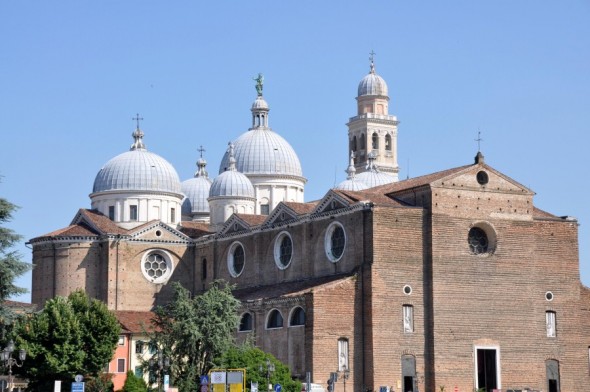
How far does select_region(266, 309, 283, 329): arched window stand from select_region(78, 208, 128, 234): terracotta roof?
15.0 metres

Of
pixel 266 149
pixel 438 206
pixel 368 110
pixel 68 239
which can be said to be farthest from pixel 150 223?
pixel 368 110

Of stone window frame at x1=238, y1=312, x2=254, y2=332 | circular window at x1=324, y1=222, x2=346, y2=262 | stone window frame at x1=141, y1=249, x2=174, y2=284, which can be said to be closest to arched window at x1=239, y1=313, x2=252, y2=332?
stone window frame at x1=238, y1=312, x2=254, y2=332

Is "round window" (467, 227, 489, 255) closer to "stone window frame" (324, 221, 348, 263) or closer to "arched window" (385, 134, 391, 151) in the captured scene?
"stone window frame" (324, 221, 348, 263)

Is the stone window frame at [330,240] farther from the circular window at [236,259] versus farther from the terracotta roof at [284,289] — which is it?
the circular window at [236,259]

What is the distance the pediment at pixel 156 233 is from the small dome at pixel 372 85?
3265cm

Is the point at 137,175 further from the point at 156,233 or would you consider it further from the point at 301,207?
the point at 301,207

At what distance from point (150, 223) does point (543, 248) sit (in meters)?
25.3

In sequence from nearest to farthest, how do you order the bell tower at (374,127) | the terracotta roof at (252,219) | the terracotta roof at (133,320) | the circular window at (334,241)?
the circular window at (334,241) < the terracotta roof at (133,320) < the terracotta roof at (252,219) < the bell tower at (374,127)

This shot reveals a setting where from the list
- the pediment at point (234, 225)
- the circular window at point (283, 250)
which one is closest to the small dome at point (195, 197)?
the pediment at point (234, 225)

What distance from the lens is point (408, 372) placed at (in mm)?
69812

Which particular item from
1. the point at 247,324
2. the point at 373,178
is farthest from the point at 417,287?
the point at 373,178

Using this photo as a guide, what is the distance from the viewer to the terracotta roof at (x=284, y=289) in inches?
2846

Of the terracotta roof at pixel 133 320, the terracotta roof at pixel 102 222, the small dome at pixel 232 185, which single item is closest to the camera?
the terracotta roof at pixel 133 320

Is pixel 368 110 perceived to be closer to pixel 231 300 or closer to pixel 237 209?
pixel 237 209
